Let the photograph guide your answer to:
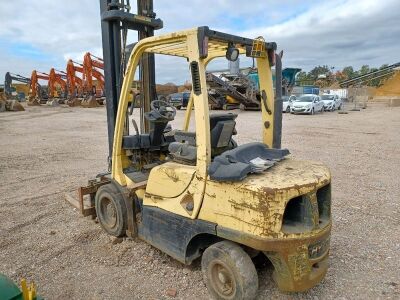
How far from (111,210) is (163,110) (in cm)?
141

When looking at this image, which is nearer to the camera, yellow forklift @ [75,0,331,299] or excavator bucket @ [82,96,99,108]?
yellow forklift @ [75,0,331,299]

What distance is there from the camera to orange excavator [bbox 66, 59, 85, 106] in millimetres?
33062

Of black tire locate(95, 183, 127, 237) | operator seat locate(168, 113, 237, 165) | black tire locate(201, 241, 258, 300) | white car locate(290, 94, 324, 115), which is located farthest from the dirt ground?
white car locate(290, 94, 324, 115)

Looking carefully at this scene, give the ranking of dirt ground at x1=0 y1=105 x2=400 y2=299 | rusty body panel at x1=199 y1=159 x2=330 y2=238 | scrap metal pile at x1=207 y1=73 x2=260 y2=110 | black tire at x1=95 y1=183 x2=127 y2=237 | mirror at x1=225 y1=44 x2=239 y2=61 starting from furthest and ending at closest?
scrap metal pile at x1=207 y1=73 x2=260 y2=110 → black tire at x1=95 y1=183 x2=127 y2=237 → dirt ground at x1=0 y1=105 x2=400 y2=299 → mirror at x1=225 y1=44 x2=239 y2=61 → rusty body panel at x1=199 y1=159 x2=330 y2=238

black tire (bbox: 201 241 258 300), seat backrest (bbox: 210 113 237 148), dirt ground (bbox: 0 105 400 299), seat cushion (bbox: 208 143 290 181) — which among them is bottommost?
dirt ground (bbox: 0 105 400 299)

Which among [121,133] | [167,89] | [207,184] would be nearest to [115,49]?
[121,133]

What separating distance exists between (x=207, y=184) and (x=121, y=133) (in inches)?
57.3

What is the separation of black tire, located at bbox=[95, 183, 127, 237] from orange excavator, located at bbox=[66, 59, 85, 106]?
30566mm

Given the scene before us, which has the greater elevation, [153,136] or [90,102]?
[90,102]

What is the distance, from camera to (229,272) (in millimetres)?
2947

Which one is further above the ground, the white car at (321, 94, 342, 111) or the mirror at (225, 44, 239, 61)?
the mirror at (225, 44, 239, 61)

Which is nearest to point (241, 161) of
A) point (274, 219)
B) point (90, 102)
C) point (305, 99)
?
point (274, 219)

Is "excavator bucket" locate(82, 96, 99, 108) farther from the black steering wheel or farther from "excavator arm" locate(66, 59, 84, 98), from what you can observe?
the black steering wheel

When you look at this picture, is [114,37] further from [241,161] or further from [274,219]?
[274,219]
